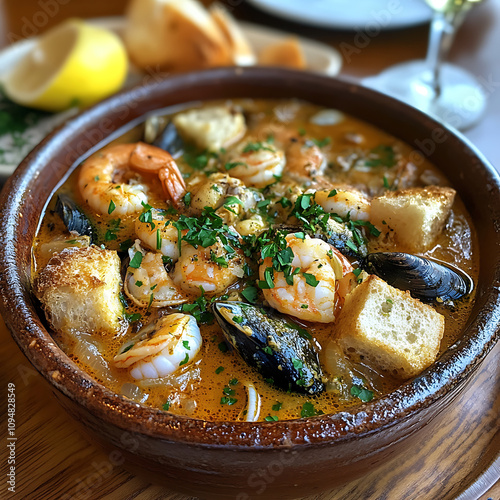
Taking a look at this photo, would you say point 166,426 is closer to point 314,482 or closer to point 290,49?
point 314,482

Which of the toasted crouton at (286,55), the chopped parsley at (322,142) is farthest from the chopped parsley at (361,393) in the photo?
the toasted crouton at (286,55)

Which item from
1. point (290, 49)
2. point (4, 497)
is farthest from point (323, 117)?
point (4, 497)

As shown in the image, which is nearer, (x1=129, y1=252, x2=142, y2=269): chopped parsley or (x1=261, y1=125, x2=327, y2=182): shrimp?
(x1=129, y1=252, x2=142, y2=269): chopped parsley

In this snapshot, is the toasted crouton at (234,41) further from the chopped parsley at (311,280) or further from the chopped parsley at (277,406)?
the chopped parsley at (277,406)

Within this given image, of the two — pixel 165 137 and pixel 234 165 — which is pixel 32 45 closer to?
pixel 165 137

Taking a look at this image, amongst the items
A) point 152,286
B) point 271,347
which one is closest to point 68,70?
point 152,286

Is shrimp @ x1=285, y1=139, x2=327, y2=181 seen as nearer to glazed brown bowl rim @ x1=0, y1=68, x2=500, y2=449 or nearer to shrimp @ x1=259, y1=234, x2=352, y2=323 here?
shrimp @ x1=259, y1=234, x2=352, y2=323

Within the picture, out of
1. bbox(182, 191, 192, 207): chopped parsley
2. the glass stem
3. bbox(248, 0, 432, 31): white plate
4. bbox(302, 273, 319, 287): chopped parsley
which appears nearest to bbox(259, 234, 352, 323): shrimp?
bbox(302, 273, 319, 287): chopped parsley

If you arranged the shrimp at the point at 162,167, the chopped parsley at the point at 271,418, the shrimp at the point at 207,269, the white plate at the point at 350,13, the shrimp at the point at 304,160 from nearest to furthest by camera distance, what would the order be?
the chopped parsley at the point at 271,418 → the shrimp at the point at 207,269 → the shrimp at the point at 162,167 → the shrimp at the point at 304,160 → the white plate at the point at 350,13
